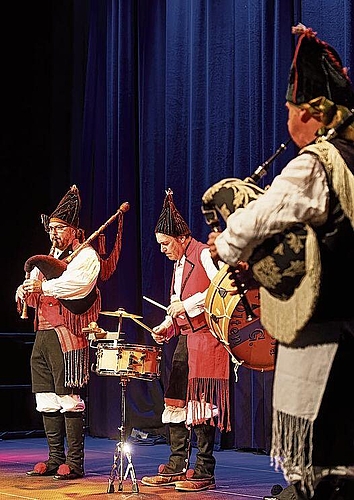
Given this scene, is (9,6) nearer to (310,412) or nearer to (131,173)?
(131,173)

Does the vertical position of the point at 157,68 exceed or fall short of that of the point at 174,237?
it exceeds it

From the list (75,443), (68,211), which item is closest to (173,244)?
(68,211)

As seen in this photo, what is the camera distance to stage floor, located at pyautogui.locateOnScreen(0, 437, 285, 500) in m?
4.48

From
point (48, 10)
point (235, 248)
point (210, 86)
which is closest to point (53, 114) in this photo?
point (48, 10)

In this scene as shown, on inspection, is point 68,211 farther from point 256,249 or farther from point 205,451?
point 256,249

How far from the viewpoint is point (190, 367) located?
187 inches

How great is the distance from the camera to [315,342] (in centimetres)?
224

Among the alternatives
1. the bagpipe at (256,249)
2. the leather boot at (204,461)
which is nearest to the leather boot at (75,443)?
the leather boot at (204,461)

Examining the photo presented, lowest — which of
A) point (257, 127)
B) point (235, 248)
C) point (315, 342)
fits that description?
A: point (315, 342)

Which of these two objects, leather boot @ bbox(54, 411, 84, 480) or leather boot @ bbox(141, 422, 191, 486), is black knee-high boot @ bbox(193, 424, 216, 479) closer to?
leather boot @ bbox(141, 422, 191, 486)

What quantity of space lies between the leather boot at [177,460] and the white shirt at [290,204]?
281cm

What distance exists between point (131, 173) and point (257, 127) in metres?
1.39

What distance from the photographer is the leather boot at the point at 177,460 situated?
482 cm

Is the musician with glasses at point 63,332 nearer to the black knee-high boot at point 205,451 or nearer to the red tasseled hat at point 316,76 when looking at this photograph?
the black knee-high boot at point 205,451
